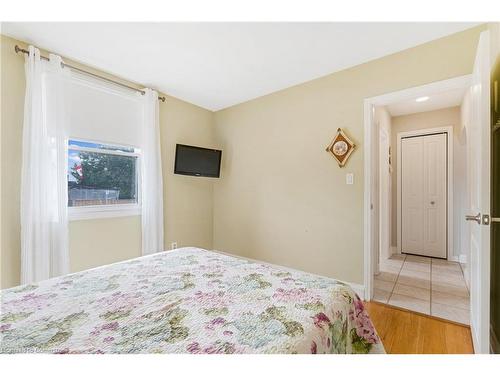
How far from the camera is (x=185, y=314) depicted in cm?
→ 96

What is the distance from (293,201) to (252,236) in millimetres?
843

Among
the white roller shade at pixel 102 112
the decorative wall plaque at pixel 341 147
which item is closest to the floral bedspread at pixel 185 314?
the decorative wall plaque at pixel 341 147

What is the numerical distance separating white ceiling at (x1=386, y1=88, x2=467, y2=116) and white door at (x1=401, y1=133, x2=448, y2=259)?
1.47 feet

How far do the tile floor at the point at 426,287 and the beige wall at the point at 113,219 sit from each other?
8.24ft

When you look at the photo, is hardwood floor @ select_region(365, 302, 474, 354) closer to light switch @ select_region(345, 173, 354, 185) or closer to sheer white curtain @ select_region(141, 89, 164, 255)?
light switch @ select_region(345, 173, 354, 185)

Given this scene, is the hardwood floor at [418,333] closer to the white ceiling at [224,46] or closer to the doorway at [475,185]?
the doorway at [475,185]

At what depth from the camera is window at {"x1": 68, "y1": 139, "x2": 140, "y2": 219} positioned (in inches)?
95.9

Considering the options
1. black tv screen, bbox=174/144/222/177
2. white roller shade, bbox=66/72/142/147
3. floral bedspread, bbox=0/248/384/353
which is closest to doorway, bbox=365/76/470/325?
floral bedspread, bbox=0/248/384/353

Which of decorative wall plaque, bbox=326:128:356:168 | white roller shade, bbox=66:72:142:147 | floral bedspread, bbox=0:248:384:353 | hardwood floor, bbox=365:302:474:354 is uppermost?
white roller shade, bbox=66:72:142:147

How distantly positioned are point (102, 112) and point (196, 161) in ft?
3.96

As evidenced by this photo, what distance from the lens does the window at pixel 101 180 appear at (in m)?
2.44
